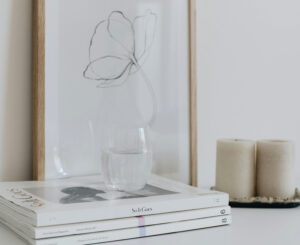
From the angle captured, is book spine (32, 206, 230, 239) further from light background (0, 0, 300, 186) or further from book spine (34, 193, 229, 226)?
light background (0, 0, 300, 186)

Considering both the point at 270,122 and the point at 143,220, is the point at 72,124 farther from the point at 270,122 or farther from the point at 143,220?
the point at 270,122

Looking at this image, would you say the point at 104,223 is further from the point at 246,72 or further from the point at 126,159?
the point at 246,72

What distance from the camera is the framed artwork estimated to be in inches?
35.8

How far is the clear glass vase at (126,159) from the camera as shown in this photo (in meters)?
0.85

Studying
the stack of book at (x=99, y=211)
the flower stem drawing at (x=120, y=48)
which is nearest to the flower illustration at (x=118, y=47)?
the flower stem drawing at (x=120, y=48)

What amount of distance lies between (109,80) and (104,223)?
35 cm

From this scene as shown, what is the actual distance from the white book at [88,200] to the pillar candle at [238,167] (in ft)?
0.45

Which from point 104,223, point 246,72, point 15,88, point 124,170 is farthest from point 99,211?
point 246,72

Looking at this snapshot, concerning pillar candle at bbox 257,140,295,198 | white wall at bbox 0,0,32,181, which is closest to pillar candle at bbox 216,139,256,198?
pillar candle at bbox 257,140,295,198

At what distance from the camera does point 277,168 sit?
971 mm

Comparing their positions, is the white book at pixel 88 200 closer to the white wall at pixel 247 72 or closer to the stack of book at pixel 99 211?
the stack of book at pixel 99 211

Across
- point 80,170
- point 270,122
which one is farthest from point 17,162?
point 270,122

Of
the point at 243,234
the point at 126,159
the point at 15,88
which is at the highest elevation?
the point at 15,88

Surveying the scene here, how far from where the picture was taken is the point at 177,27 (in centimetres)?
105
